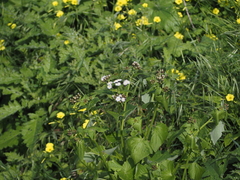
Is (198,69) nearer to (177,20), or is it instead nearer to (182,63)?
(182,63)

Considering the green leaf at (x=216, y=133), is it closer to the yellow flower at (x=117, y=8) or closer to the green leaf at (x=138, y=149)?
the green leaf at (x=138, y=149)

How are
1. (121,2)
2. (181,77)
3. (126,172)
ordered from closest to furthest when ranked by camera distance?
1. (126,172)
2. (181,77)
3. (121,2)

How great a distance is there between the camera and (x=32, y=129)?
2539mm

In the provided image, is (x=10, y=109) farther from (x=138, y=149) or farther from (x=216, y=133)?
(x=216, y=133)

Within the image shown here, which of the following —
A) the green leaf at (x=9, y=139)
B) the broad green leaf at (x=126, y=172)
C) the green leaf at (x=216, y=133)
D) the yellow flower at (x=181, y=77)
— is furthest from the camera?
the green leaf at (x=9, y=139)

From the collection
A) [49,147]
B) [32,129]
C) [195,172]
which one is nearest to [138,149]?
[195,172]

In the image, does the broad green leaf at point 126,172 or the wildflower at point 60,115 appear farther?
the wildflower at point 60,115

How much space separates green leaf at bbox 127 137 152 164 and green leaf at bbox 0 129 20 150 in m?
1.28

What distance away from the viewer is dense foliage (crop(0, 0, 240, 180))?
178 centimetres

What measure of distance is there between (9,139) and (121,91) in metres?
1.28

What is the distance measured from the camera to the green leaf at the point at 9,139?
8.52 ft

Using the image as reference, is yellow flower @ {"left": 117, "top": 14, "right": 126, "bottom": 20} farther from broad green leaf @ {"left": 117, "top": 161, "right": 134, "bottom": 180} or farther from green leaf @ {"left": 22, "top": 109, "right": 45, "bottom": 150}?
broad green leaf @ {"left": 117, "top": 161, "right": 134, "bottom": 180}

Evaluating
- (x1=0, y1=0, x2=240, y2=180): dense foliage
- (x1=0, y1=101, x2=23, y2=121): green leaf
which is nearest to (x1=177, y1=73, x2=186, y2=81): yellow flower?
(x1=0, y1=0, x2=240, y2=180): dense foliage

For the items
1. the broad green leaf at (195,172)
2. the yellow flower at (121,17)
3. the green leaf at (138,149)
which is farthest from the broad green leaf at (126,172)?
the yellow flower at (121,17)
